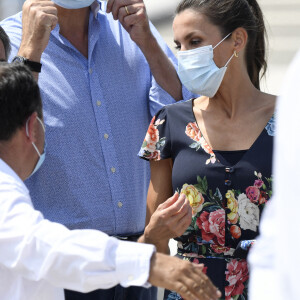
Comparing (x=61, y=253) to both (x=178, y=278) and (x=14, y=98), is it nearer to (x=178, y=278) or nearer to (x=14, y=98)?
(x=178, y=278)

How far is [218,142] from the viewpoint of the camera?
110 inches

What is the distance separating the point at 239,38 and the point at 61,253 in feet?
4.67

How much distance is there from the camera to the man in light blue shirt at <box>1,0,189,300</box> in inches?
116

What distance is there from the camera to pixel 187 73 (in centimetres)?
303

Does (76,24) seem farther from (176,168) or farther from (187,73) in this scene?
(176,168)

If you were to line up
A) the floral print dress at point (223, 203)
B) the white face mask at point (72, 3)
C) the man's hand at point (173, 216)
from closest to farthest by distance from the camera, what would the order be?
1. the man's hand at point (173, 216)
2. the floral print dress at point (223, 203)
3. the white face mask at point (72, 3)

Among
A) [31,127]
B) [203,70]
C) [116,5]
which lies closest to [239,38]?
[203,70]

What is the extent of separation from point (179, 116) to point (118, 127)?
30 cm

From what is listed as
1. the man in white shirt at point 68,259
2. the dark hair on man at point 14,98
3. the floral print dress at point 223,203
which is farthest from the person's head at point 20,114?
the floral print dress at point 223,203

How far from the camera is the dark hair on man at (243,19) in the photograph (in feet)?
9.66

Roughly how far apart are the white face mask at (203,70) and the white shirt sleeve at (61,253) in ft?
3.75

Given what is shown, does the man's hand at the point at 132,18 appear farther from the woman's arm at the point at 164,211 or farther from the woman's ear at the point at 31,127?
the woman's ear at the point at 31,127

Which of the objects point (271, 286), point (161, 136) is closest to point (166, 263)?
point (271, 286)

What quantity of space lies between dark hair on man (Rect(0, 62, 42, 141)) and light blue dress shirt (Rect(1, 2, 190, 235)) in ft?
2.50
